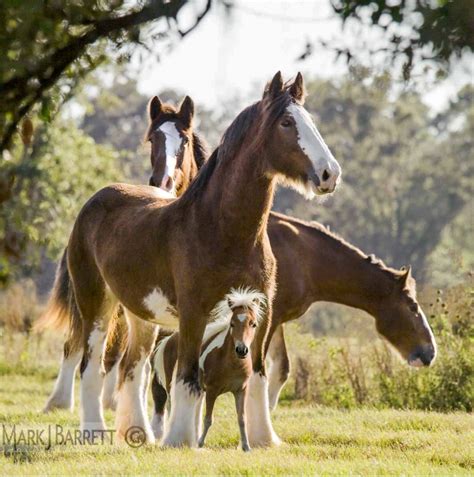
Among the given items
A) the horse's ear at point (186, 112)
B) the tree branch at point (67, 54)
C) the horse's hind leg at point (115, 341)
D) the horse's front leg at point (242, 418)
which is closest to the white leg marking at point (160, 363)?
the horse's hind leg at point (115, 341)

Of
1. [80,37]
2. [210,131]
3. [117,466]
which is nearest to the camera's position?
[80,37]

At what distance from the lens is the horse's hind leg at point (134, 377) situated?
315 inches

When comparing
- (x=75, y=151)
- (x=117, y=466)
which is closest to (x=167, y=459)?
(x=117, y=466)

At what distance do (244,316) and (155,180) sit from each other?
8.62ft

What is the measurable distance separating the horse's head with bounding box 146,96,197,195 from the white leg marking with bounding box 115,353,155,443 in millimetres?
1661

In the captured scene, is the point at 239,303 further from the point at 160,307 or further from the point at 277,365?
the point at 277,365

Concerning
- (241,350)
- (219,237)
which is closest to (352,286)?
(241,350)

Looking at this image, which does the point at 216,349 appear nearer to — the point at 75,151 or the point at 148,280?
the point at 148,280

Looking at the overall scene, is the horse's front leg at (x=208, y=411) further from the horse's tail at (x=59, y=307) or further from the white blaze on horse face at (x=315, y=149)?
the horse's tail at (x=59, y=307)

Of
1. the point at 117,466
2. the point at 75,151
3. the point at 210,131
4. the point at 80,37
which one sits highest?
the point at 210,131

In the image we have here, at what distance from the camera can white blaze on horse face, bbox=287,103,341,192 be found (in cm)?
630

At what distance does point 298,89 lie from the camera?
269 inches

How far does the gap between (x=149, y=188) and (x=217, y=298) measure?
208cm

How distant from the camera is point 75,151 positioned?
26.5 m
